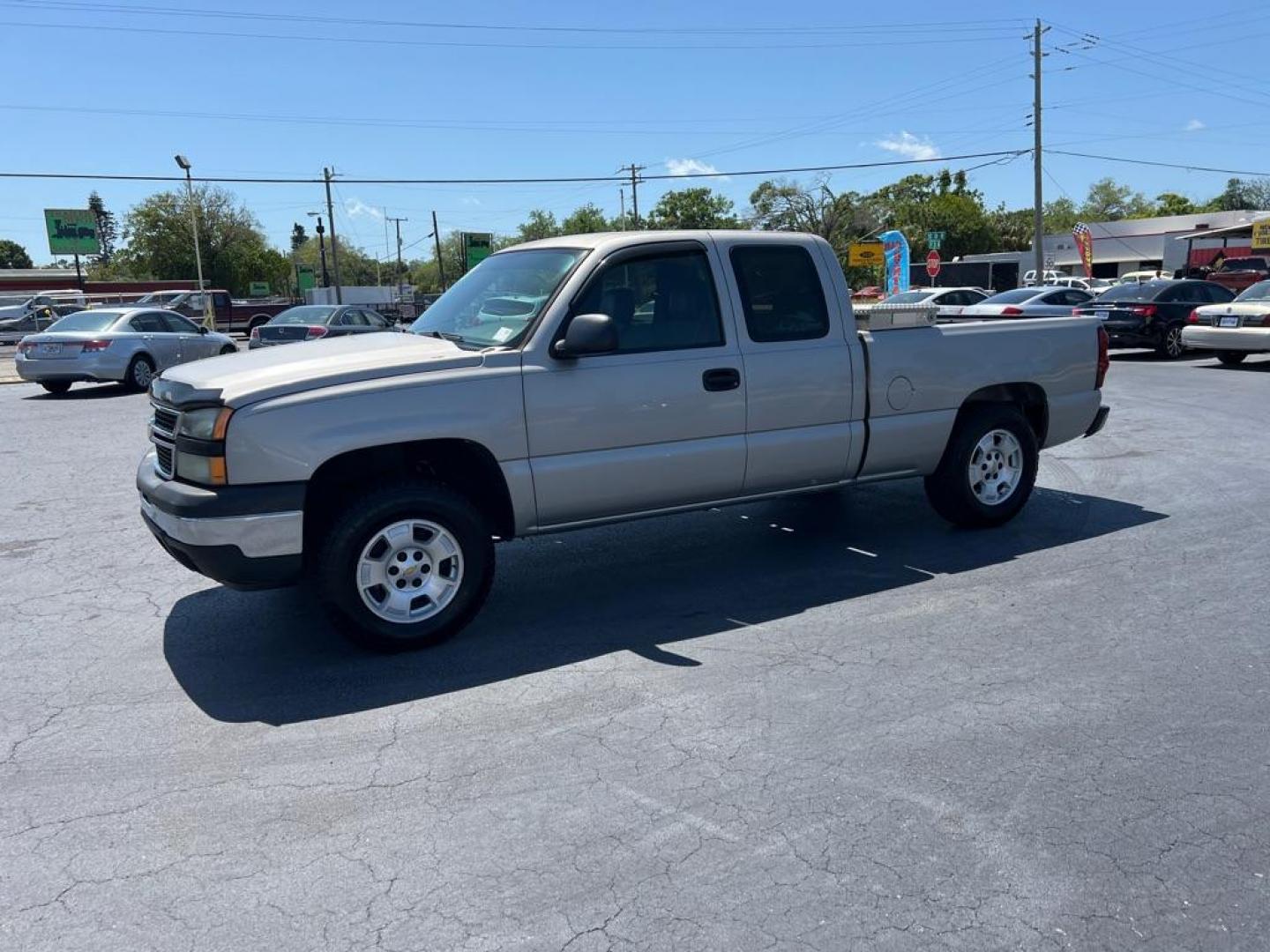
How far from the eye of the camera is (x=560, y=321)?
17.7ft

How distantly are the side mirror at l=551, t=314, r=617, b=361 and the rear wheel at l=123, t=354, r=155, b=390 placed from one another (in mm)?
15044

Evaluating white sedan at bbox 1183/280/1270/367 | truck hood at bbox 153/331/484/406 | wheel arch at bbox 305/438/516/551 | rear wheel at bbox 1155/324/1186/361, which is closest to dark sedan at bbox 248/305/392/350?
truck hood at bbox 153/331/484/406

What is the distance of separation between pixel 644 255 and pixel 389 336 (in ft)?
4.97

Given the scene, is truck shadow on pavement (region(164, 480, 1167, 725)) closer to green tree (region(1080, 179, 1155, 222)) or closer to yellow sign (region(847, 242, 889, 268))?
yellow sign (region(847, 242, 889, 268))

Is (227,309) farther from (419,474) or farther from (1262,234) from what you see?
(1262,234)

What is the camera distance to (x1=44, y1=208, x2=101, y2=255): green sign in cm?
7406

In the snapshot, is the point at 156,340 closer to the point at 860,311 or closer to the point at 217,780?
the point at 860,311

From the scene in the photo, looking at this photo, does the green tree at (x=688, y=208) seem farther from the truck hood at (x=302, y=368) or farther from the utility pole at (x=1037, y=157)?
the truck hood at (x=302, y=368)

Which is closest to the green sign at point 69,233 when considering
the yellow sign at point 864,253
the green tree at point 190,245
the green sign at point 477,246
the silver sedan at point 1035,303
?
the green tree at point 190,245

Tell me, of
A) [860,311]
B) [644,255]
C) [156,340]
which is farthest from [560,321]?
[156,340]

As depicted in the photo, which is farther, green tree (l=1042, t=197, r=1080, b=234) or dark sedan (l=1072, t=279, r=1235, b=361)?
green tree (l=1042, t=197, r=1080, b=234)

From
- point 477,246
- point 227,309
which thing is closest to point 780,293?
point 227,309

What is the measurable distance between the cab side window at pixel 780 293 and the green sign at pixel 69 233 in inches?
3111

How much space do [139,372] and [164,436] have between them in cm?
1461
